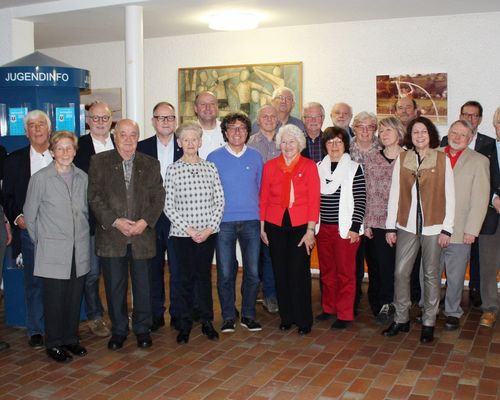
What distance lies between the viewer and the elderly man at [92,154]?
450cm

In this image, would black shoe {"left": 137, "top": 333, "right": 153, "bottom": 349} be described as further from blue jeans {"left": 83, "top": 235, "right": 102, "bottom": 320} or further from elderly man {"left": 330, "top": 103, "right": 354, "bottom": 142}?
elderly man {"left": 330, "top": 103, "right": 354, "bottom": 142}

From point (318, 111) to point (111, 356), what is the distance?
103 inches

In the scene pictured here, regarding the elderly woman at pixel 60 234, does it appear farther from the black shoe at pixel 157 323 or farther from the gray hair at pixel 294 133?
the gray hair at pixel 294 133

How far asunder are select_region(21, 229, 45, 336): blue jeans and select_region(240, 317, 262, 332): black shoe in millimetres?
1560

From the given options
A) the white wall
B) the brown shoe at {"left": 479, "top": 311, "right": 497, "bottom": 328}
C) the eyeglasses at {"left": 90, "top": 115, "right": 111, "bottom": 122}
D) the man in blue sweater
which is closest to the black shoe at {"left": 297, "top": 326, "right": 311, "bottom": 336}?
the man in blue sweater

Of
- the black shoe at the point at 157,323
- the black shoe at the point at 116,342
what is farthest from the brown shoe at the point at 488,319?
the black shoe at the point at 116,342

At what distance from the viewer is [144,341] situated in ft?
14.3

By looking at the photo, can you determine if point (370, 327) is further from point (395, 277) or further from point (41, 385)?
point (41, 385)

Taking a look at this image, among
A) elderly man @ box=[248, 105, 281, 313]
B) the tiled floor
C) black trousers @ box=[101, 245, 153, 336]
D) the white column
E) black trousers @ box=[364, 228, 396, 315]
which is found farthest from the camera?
the white column

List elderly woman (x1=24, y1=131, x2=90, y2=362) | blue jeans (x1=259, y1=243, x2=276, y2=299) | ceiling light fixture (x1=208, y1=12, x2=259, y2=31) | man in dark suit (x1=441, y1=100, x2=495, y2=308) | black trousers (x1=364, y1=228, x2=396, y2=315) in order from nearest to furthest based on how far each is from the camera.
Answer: elderly woman (x1=24, y1=131, x2=90, y2=362) < black trousers (x1=364, y1=228, x2=396, y2=315) < blue jeans (x1=259, y1=243, x2=276, y2=299) < man in dark suit (x1=441, y1=100, x2=495, y2=308) < ceiling light fixture (x1=208, y1=12, x2=259, y2=31)

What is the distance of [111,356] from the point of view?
4.21m

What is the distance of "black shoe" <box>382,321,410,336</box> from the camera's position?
4.62 m

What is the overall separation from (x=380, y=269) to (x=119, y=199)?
7.27 ft

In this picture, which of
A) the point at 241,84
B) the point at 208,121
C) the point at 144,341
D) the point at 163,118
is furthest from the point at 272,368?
the point at 241,84
